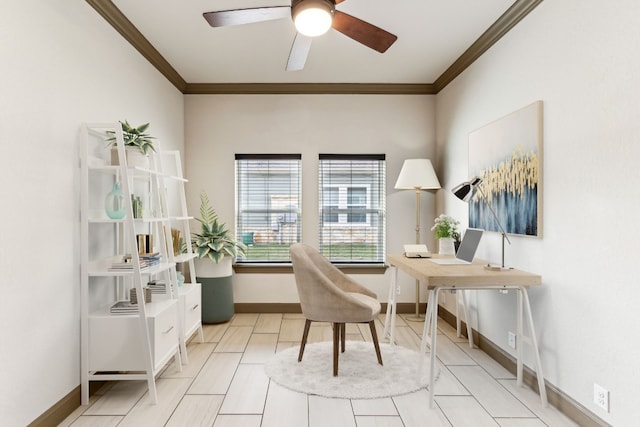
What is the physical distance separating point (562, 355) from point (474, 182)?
123 cm

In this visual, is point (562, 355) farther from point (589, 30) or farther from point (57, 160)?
point (57, 160)

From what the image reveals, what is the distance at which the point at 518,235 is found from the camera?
2.98 m

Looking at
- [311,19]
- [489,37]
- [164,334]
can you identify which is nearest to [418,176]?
→ [489,37]

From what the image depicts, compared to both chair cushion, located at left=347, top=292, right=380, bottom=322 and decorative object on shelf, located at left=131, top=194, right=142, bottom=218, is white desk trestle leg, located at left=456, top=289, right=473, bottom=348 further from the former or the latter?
decorative object on shelf, located at left=131, top=194, right=142, bottom=218

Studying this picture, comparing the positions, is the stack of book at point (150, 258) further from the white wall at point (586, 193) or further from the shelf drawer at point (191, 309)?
the white wall at point (586, 193)

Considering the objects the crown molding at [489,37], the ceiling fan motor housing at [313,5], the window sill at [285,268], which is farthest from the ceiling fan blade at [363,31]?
the window sill at [285,268]

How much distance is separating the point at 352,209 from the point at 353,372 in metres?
2.27

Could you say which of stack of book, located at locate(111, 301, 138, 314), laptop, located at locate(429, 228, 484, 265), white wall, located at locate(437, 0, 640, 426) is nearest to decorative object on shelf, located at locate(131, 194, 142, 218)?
stack of book, located at locate(111, 301, 138, 314)

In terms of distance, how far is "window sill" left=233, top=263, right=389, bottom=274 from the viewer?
16.0ft

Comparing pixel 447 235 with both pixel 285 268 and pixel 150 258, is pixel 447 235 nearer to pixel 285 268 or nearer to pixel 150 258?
pixel 285 268

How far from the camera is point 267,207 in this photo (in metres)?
4.95

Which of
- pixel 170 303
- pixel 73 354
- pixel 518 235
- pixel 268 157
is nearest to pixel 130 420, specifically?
pixel 73 354

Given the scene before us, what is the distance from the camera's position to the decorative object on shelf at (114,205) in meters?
2.75

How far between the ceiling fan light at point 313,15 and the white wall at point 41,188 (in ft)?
4.60
